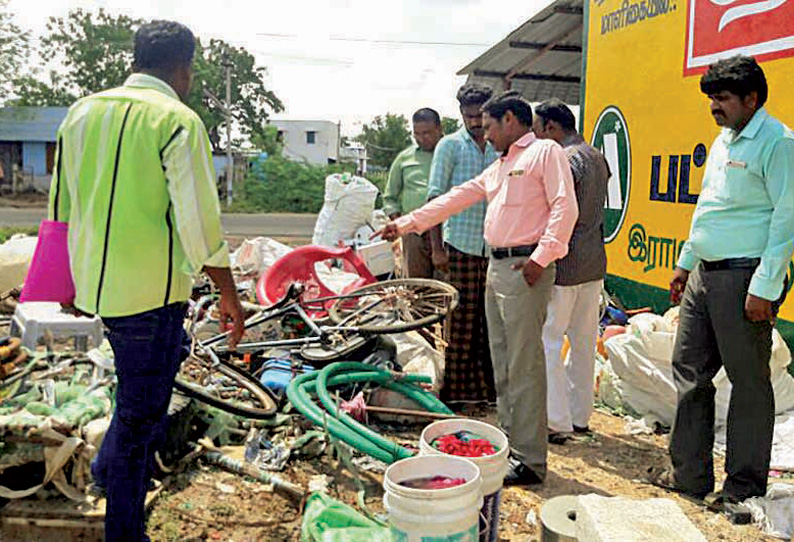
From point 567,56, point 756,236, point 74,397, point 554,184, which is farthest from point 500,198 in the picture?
point 567,56

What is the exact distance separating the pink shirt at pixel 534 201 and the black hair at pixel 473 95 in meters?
1.25

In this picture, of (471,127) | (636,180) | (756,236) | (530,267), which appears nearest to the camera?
(756,236)

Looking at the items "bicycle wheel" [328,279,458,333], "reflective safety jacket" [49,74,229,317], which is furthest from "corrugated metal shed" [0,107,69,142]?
"reflective safety jacket" [49,74,229,317]

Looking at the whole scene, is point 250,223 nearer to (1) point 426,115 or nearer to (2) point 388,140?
(1) point 426,115

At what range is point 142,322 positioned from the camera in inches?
97.8

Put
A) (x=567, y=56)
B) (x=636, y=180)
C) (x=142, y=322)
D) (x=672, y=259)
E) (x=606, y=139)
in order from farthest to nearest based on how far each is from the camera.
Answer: (x=567, y=56)
(x=606, y=139)
(x=636, y=180)
(x=672, y=259)
(x=142, y=322)

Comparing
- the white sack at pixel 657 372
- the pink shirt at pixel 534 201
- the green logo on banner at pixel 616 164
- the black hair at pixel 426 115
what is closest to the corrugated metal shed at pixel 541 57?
the green logo on banner at pixel 616 164

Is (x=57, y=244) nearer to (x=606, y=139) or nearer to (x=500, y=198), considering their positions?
(x=500, y=198)

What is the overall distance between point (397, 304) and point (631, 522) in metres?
2.83

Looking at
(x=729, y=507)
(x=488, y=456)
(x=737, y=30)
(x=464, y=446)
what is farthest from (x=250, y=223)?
(x=488, y=456)

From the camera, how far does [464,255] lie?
197 inches

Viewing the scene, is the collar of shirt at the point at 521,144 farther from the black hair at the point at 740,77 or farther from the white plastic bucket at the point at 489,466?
the white plastic bucket at the point at 489,466

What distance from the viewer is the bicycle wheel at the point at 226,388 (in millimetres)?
3805

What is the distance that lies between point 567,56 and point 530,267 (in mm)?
9047
